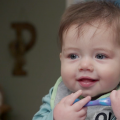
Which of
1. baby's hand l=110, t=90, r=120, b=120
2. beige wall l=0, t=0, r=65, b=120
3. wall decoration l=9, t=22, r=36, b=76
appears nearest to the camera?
baby's hand l=110, t=90, r=120, b=120

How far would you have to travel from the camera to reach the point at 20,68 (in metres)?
2.63

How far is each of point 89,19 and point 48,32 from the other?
69.9 inches

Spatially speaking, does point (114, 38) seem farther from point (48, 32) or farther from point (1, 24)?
point (1, 24)

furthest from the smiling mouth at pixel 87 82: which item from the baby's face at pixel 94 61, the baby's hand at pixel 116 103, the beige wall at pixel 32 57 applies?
the beige wall at pixel 32 57

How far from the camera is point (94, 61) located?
70 cm

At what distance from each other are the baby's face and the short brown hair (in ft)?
0.11

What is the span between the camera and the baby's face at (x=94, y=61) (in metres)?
0.68

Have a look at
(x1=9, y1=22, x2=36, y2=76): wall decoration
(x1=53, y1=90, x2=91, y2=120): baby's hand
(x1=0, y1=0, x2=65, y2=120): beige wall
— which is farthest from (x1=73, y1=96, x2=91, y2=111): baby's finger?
(x1=9, y1=22, x2=36, y2=76): wall decoration

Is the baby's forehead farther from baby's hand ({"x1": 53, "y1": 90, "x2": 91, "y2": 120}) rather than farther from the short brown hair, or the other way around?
baby's hand ({"x1": 53, "y1": 90, "x2": 91, "y2": 120})

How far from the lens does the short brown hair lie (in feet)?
2.38

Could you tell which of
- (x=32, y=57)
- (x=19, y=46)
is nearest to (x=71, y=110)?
(x=32, y=57)

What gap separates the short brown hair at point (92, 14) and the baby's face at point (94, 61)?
35 mm

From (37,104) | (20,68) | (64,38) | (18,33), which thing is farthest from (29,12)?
(64,38)

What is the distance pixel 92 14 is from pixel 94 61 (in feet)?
0.56
